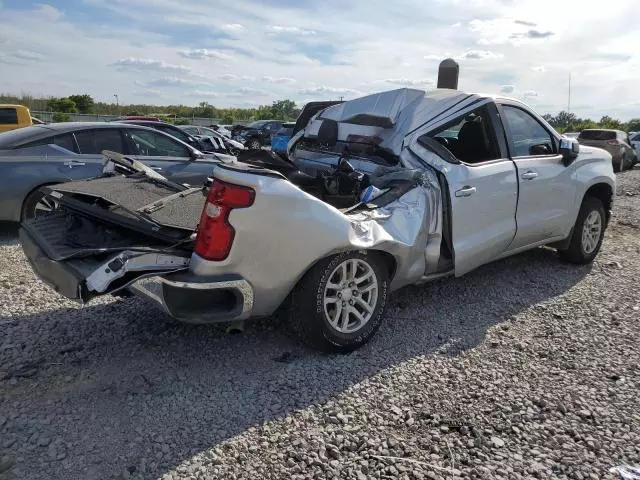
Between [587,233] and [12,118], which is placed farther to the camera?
[12,118]

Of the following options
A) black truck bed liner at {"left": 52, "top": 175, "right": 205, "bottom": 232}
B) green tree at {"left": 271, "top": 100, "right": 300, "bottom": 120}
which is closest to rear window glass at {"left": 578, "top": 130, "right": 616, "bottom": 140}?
black truck bed liner at {"left": 52, "top": 175, "right": 205, "bottom": 232}

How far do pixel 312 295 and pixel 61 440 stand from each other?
5.12 ft

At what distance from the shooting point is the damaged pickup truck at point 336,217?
10.2ft

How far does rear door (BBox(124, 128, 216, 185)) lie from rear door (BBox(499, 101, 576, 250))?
4.00 m

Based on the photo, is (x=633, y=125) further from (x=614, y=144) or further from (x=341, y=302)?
(x=341, y=302)

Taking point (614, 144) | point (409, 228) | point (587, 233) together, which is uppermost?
point (614, 144)

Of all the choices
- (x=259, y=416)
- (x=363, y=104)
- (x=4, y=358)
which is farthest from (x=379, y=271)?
(x=4, y=358)

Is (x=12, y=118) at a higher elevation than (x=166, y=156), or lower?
higher

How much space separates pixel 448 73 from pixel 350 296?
6766 millimetres

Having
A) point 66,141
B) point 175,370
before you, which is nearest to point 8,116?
point 66,141

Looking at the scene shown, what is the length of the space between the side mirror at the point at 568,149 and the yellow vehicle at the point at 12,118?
14.3 meters

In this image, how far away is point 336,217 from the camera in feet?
11.4

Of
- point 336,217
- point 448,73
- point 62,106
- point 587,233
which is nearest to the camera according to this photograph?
point 336,217

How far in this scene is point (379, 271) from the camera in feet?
12.5
